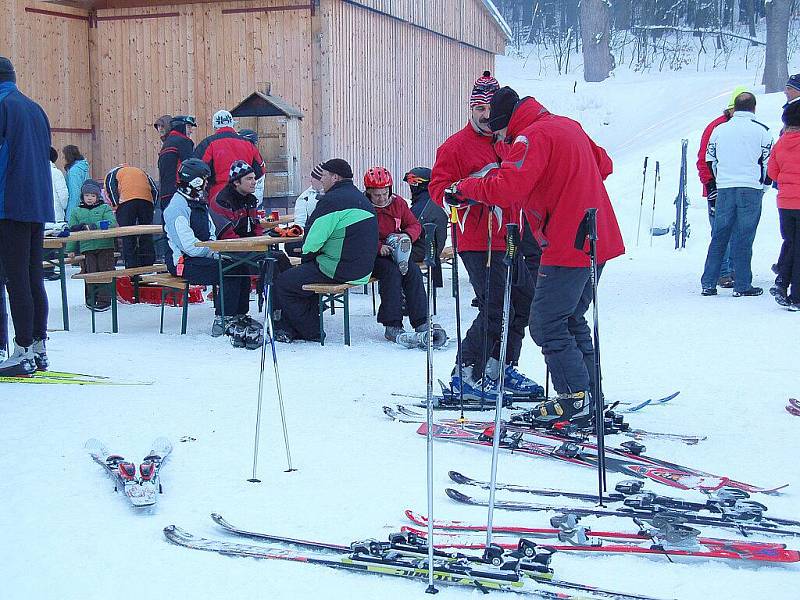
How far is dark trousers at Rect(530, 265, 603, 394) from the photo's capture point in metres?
5.07

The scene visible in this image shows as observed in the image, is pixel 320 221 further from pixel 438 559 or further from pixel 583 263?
pixel 438 559

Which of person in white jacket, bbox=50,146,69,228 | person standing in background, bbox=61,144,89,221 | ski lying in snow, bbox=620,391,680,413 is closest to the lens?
ski lying in snow, bbox=620,391,680,413

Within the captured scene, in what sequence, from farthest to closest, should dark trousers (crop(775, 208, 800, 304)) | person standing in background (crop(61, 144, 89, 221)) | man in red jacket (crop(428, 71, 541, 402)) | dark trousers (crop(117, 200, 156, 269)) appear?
person standing in background (crop(61, 144, 89, 221))
dark trousers (crop(117, 200, 156, 269))
dark trousers (crop(775, 208, 800, 304))
man in red jacket (crop(428, 71, 541, 402))

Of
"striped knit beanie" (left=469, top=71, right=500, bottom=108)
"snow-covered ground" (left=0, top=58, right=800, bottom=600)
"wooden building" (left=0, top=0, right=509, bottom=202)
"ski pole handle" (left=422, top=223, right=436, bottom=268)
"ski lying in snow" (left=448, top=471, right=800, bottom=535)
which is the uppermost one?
"wooden building" (left=0, top=0, right=509, bottom=202)

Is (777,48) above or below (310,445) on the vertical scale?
above

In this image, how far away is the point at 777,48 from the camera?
81.5 feet

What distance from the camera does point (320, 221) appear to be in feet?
25.4

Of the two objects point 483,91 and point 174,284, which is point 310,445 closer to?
point 483,91

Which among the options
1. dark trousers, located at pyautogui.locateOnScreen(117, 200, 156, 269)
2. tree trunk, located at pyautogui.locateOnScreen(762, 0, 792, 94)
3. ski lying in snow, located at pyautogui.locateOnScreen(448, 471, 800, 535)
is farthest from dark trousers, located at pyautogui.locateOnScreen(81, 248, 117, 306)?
tree trunk, located at pyautogui.locateOnScreen(762, 0, 792, 94)

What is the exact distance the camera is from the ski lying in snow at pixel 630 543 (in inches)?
138

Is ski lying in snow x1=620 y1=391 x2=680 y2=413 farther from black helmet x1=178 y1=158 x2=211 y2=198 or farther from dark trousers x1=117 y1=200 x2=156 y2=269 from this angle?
dark trousers x1=117 y1=200 x2=156 y2=269

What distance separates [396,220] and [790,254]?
367 cm

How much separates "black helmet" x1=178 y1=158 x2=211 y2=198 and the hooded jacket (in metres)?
5.12

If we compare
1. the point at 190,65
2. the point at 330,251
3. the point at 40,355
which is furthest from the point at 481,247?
the point at 190,65
